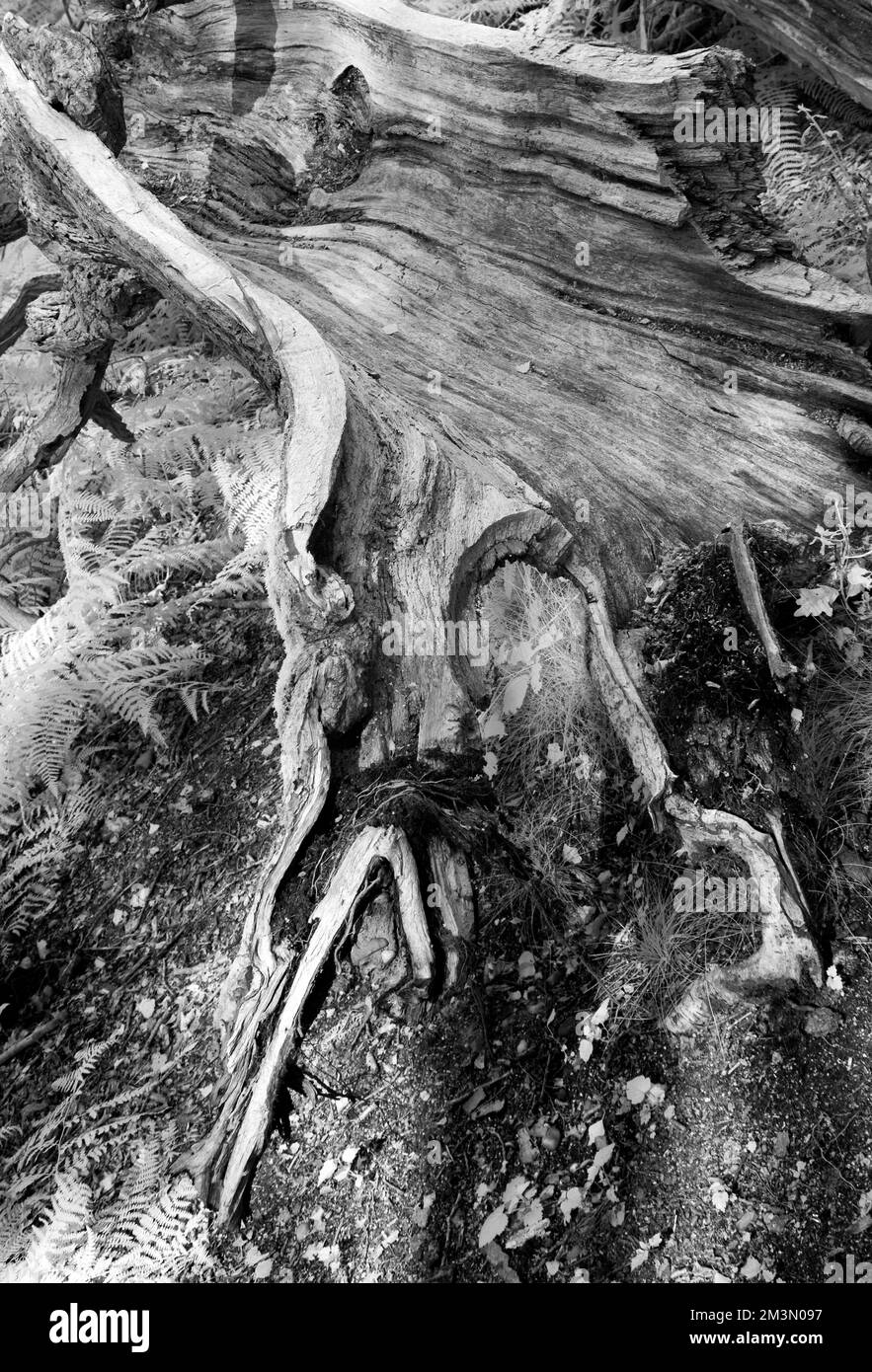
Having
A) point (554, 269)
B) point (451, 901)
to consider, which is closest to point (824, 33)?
point (554, 269)

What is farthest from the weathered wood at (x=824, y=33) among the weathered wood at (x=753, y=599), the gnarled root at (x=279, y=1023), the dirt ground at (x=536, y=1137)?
the gnarled root at (x=279, y=1023)

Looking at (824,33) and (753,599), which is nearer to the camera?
(753,599)

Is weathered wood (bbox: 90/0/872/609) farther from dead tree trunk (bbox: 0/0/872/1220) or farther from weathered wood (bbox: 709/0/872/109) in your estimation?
weathered wood (bbox: 709/0/872/109)

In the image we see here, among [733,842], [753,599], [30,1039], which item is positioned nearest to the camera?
[733,842]

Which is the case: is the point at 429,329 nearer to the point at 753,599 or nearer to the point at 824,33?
the point at 753,599

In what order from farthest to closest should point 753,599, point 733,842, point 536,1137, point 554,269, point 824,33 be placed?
point 824,33 → point 554,269 → point 753,599 → point 733,842 → point 536,1137

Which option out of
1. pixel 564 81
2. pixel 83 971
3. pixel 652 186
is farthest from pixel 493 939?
pixel 564 81

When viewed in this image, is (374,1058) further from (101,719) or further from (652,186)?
(652,186)

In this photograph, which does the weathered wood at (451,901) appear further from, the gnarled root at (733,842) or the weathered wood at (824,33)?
the weathered wood at (824,33)
